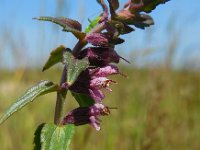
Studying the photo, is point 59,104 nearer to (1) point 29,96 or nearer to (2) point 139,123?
(1) point 29,96

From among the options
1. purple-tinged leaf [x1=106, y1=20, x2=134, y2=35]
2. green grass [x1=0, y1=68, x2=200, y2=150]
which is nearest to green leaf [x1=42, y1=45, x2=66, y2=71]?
purple-tinged leaf [x1=106, y1=20, x2=134, y2=35]

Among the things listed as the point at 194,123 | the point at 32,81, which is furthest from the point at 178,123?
the point at 32,81

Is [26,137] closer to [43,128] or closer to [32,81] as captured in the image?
[43,128]

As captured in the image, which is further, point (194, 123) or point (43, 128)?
point (194, 123)

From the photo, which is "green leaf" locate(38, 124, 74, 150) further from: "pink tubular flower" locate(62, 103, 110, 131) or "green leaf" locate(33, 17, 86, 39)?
"green leaf" locate(33, 17, 86, 39)

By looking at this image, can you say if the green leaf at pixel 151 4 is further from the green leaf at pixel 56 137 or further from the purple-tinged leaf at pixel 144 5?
the green leaf at pixel 56 137

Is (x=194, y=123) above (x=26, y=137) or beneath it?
beneath

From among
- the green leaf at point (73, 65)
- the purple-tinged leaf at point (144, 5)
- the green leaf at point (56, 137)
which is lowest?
the green leaf at point (56, 137)

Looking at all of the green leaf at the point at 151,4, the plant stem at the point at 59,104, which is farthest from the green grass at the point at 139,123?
the green leaf at the point at 151,4
